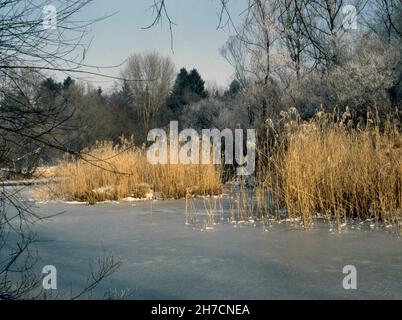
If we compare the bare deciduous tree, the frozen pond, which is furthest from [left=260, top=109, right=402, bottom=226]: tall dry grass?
the bare deciduous tree

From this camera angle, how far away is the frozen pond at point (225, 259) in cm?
240

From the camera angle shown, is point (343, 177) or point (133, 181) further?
point (133, 181)

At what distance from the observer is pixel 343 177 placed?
186 inches

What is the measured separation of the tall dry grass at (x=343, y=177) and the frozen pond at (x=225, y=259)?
1.57ft

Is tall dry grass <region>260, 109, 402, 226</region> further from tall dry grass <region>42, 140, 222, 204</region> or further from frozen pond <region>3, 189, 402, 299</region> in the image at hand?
tall dry grass <region>42, 140, 222, 204</region>

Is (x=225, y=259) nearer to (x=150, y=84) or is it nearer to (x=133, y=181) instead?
(x=133, y=181)

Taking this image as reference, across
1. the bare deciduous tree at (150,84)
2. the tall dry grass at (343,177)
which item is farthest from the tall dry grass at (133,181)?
the bare deciduous tree at (150,84)

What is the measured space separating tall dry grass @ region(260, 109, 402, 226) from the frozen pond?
0.48 meters

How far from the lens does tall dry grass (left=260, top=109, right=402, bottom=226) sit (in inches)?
173

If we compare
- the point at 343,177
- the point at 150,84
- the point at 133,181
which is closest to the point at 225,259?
the point at 343,177

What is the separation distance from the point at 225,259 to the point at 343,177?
83.6 inches

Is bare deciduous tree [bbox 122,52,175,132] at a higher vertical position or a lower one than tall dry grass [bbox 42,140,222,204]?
higher

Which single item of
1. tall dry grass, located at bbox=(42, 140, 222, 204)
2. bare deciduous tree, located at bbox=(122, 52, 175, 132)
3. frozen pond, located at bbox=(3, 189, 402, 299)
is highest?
bare deciduous tree, located at bbox=(122, 52, 175, 132)

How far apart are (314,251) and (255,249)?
→ 400mm
